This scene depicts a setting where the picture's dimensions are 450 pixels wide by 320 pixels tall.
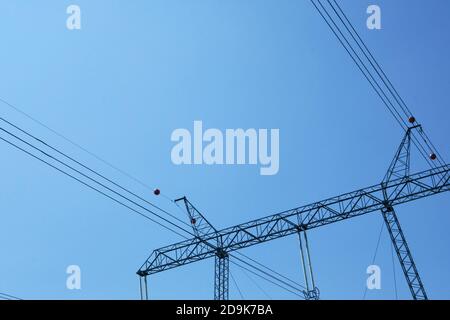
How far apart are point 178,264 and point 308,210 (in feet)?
32.1
